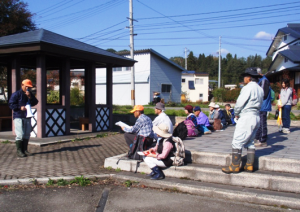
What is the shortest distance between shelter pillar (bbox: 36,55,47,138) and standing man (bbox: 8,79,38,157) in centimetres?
220

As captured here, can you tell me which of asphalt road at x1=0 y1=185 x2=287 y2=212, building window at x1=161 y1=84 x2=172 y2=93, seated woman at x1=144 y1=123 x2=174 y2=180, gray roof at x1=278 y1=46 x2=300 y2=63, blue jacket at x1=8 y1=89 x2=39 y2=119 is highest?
gray roof at x1=278 y1=46 x2=300 y2=63

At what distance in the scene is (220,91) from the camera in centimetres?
3638

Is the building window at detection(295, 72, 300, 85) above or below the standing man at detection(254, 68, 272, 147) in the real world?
above

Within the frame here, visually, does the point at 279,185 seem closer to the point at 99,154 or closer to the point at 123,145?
the point at 99,154

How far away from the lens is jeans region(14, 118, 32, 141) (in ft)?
24.2

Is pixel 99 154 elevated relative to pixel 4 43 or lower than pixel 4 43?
lower

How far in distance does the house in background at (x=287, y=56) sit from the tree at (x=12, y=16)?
2200 centimetres

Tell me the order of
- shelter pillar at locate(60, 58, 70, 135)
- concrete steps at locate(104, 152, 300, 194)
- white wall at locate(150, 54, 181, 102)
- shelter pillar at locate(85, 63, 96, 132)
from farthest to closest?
white wall at locate(150, 54, 181, 102), shelter pillar at locate(85, 63, 96, 132), shelter pillar at locate(60, 58, 70, 135), concrete steps at locate(104, 152, 300, 194)

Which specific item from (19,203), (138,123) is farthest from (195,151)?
(19,203)

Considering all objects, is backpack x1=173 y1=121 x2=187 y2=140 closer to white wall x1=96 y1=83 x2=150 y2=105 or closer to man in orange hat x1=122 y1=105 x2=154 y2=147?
man in orange hat x1=122 y1=105 x2=154 y2=147

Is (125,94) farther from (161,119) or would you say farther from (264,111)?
(264,111)

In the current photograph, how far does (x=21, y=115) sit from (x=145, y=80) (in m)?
25.3

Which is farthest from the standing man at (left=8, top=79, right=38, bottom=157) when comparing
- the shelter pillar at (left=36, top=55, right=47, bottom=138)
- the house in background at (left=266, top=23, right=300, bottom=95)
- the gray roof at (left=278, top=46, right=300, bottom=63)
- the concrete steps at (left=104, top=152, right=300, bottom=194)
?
the gray roof at (left=278, top=46, right=300, bottom=63)

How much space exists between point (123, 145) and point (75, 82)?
982 inches
